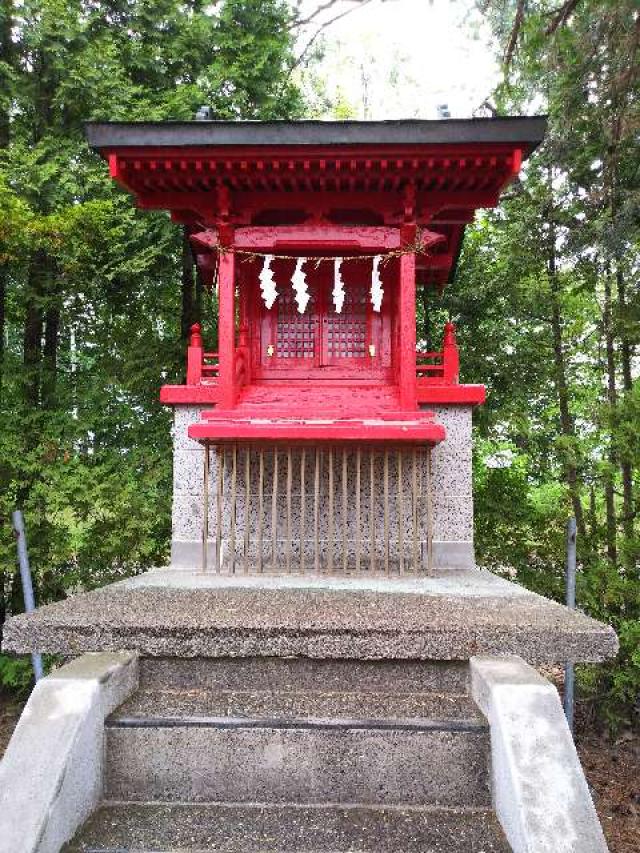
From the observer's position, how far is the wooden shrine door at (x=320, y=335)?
686 cm

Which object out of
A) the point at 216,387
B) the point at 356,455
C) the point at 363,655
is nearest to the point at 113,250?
the point at 216,387

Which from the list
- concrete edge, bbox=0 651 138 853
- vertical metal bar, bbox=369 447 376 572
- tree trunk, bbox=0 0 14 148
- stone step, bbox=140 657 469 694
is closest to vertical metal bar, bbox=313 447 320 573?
vertical metal bar, bbox=369 447 376 572

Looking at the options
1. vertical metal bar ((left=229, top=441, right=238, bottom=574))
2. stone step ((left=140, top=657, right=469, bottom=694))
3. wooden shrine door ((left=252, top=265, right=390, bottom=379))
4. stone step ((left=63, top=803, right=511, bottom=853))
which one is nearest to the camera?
stone step ((left=63, top=803, right=511, bottom=853))

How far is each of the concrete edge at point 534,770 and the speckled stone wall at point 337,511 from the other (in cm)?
326

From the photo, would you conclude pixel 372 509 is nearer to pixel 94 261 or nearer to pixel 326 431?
pixel 326 431

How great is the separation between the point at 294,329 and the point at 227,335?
3.26ft

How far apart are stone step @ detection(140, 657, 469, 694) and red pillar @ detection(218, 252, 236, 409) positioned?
3.13 m

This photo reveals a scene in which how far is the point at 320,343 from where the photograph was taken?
688cm

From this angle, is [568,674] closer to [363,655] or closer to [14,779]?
[363,655]

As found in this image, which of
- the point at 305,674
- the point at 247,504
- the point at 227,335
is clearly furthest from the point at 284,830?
the point at 227,335

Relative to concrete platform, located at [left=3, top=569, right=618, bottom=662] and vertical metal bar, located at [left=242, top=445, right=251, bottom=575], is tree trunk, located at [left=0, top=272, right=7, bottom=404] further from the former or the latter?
concrete platform, located at [left=3, top=569, right=618, bottom=662]

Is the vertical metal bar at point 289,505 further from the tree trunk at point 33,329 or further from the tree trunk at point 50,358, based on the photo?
the tree trunk at point 33,329

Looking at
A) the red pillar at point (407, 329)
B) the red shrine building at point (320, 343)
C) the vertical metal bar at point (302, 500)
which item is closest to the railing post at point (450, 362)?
the red shrine building at point (320, 343)

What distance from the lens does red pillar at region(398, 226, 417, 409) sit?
6160mm
